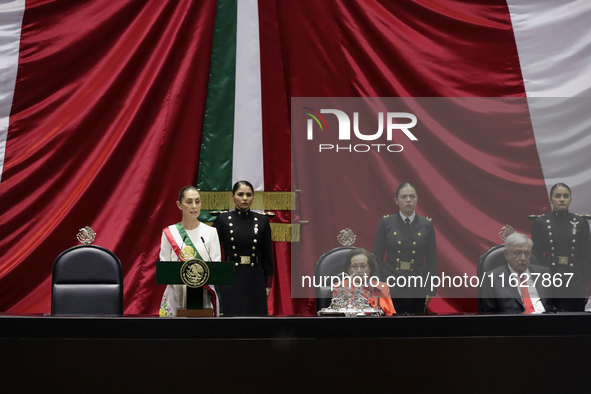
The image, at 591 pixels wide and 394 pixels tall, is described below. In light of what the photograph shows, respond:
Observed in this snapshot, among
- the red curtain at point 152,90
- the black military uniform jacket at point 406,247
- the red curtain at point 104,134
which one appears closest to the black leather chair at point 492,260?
the black military uniform jacket at point 406,247

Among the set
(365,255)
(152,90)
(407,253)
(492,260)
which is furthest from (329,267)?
(152,90)

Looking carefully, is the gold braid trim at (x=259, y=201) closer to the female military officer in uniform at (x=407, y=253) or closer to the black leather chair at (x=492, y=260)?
the female military officer in uniform at (x=407, y=253)

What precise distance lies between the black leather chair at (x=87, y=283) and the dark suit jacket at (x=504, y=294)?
62.0 inches

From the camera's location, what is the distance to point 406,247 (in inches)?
94.6

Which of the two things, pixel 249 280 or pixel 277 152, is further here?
pixel 277 152

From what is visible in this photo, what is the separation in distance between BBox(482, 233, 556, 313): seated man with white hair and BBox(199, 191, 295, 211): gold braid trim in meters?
1.77

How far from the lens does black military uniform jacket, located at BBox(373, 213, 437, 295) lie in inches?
93.3

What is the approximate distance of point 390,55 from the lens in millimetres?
3549

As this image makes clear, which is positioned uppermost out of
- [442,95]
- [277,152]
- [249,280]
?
[442,95]

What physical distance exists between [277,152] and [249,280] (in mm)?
1010

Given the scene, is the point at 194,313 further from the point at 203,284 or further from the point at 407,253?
the point at 407,253

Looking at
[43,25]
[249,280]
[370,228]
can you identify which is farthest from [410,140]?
[43,25]
